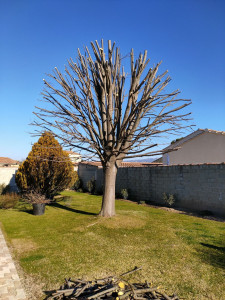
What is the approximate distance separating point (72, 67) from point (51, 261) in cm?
786

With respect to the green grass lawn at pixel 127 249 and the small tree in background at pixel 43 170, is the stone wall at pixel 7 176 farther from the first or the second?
the green grass lawn at pixel 127 249

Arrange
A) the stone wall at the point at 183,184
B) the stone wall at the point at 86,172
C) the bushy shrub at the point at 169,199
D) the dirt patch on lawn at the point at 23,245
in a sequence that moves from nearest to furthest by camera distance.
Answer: the dirt patch on lawn at the point at 23,245, the stone wall at the point at 183,184, the bushy shrub at the point at 169,199, the stone wall at the point at 86,172

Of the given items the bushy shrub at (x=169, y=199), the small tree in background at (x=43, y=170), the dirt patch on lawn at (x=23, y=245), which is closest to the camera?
the dirt patch on lawn at (x=23, y=245)

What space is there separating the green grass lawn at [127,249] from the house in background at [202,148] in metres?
7.96

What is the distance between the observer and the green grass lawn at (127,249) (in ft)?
14.1

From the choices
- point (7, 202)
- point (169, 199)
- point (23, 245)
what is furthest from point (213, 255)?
point (7, 202)

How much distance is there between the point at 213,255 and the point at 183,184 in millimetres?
7103

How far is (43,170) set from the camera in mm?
12484

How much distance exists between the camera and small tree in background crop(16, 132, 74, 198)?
1212 centimetres

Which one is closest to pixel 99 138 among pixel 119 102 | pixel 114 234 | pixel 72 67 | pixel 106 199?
pixel 119 102

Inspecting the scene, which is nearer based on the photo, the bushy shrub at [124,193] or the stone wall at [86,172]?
the bushy shrub at [124,193]

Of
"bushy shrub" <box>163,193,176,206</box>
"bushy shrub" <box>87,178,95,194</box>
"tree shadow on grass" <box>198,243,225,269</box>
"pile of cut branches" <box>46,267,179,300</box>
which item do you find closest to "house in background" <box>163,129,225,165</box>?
"bushy shrub" <box>163,193,176,206</box>

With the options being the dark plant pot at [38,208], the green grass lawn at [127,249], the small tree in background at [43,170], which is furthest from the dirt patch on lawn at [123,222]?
the small tree in background at [43,170]

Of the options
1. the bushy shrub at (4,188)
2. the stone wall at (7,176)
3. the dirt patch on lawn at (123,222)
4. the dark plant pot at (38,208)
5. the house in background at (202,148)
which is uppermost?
the house in background at (202,148)
